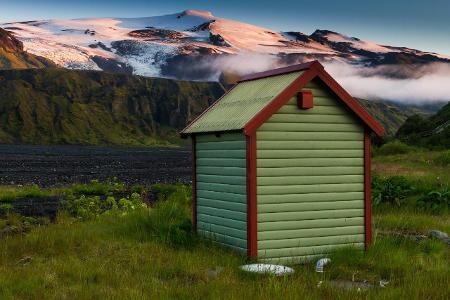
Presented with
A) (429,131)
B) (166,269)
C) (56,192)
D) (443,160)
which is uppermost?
(429,131)

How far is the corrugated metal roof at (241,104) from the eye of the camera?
1255 centimetres

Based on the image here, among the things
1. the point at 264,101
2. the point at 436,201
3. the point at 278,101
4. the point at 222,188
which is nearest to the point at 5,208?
the point at 222,188

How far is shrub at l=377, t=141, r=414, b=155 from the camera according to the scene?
45875 millimetres

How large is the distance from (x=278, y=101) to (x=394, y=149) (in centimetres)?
3603

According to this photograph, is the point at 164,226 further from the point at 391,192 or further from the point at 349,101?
the point at 391,192

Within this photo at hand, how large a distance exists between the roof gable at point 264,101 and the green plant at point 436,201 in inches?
287

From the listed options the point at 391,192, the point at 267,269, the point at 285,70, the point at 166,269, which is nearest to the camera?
the point at 267,269

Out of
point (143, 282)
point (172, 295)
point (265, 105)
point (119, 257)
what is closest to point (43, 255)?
point (119, 257)

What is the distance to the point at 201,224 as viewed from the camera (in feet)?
45.9

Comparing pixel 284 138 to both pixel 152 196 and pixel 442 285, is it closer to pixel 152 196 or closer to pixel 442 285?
pixel 442 285

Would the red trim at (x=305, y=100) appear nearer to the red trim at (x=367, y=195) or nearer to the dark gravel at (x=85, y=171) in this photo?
the red trim at (x=367, y=195)

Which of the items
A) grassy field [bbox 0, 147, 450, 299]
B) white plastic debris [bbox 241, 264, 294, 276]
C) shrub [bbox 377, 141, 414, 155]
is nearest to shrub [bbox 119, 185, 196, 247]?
grassy field [bbox 0, 147, 450, 299]

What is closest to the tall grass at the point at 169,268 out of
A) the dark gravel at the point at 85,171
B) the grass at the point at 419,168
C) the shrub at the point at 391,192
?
the shrub at the point at 391,192

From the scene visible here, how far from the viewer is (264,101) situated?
495 inches
